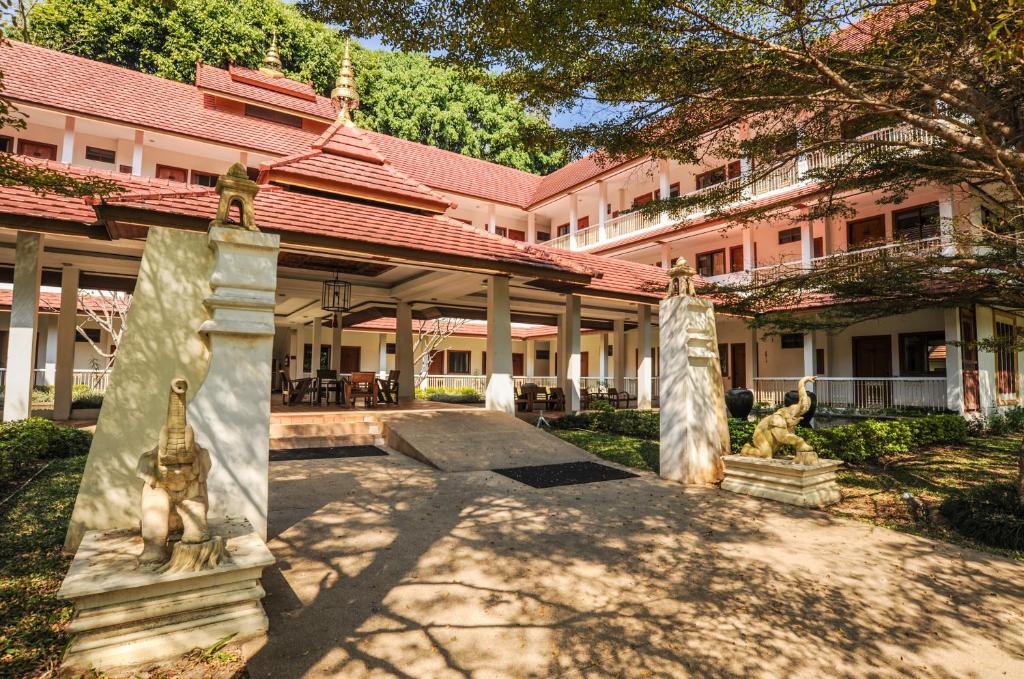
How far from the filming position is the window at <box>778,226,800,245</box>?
1948 centimetres

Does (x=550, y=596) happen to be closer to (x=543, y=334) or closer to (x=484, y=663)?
(x=484, y=663)

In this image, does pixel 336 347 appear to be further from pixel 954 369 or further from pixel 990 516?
pixel 954 369

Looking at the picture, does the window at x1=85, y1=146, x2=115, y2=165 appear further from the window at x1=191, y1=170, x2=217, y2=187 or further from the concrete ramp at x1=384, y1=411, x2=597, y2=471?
the concrete ramp at x1=384, y1=411, x2=597, y2=471

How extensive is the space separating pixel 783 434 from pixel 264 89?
24.4m

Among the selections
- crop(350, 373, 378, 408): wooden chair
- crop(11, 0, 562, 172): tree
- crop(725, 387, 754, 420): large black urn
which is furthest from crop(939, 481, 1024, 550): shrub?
crop(11, 0, 562, 172): tree

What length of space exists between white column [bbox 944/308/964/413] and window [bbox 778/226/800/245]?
5945 mm

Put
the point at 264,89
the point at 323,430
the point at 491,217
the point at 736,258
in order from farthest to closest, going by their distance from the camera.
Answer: the point at 491,217 → the point at 264,89 → the point at 736,258 → the point at 323,430

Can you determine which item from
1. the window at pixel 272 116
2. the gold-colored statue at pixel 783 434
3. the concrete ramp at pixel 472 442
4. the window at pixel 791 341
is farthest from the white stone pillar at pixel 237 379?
the window at pixel 272 116

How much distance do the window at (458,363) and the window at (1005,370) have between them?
69.2 ft

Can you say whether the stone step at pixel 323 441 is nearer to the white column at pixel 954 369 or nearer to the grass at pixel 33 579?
the grass at pixel 33 579

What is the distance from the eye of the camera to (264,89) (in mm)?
22844

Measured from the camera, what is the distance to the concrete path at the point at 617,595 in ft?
9.22

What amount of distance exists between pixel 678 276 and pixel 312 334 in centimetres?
1609

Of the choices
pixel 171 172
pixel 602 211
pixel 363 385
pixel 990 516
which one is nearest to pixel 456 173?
pixel 602 211
